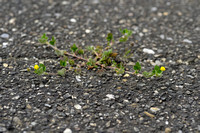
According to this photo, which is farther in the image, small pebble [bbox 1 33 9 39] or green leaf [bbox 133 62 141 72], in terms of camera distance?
small pebble [bbox 1 33 9 39]

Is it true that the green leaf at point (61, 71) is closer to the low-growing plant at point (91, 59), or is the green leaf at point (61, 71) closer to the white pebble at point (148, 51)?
the low-growing plant at point (91, 59)

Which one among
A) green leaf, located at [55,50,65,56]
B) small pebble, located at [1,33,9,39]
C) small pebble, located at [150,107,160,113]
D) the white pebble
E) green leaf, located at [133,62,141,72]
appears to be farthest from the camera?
small pebble, located at [1,33,9,39]

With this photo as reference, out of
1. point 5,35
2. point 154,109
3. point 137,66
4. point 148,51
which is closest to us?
point 154,109

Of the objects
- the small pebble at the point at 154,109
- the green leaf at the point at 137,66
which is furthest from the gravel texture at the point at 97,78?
the green leaf at the point at 137,66

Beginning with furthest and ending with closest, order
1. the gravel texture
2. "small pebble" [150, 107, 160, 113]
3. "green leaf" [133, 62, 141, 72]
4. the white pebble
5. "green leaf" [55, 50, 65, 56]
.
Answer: the white pebble → "green leaf" [55, 50, 65, 56] → "green leaf" [133, 62, 141, 72] → "small pebble" [150, 107, 160, 113] → the gravel texture

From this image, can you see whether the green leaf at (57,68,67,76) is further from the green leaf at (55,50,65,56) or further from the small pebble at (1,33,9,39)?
the small pebble at (1,33,9,39)

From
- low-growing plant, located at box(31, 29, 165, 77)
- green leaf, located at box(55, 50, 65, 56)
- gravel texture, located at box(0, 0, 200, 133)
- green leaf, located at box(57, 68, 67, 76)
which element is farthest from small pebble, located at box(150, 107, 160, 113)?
green leaf, located at box(55, 50, 65, 56)

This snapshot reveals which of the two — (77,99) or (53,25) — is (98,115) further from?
(53,25)

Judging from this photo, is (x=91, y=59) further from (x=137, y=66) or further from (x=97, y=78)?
(x=137, y=66)

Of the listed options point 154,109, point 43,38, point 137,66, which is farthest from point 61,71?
point 154,109
